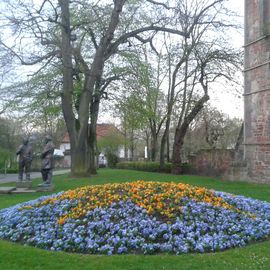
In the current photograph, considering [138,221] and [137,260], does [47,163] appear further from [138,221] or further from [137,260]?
[137,260]

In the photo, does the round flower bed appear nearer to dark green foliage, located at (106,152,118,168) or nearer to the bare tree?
the bare tree

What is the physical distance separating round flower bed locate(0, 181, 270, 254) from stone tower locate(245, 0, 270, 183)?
10956mm

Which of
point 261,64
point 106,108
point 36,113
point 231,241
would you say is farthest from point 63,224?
point 106,108

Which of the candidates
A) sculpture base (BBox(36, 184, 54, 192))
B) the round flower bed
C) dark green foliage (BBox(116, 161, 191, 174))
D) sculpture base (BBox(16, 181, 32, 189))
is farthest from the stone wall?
the round flower bed

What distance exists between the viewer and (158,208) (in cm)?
757

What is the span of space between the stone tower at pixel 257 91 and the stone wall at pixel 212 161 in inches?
180

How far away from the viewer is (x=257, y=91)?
20.0 metres

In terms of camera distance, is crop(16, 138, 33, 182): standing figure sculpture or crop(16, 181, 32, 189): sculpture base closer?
crop(16, 181, 32, 189): sculpture base

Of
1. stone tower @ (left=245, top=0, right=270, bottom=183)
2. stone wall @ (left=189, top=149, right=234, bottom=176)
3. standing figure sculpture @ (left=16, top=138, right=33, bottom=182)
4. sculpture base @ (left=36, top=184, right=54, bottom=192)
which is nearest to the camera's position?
sculpture base @ (left=36, top=184, right=54, bottom=192)

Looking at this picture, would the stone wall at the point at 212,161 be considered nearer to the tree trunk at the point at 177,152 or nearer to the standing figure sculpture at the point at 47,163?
the tree trunk at the point at 177,152

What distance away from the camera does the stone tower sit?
1931cm

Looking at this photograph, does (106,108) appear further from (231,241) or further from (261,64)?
(231,241)

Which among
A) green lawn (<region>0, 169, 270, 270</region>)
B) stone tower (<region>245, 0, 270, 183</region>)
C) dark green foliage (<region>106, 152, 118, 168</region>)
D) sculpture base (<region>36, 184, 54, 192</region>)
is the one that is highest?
stone tower (<region>245, 0, 270, 183</region>)

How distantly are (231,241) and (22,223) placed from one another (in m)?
3.74
